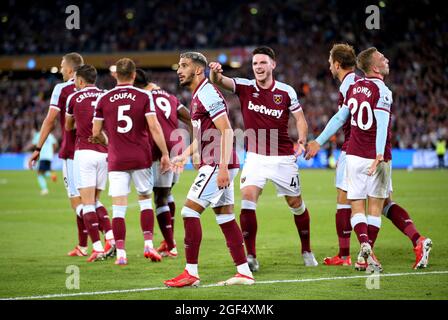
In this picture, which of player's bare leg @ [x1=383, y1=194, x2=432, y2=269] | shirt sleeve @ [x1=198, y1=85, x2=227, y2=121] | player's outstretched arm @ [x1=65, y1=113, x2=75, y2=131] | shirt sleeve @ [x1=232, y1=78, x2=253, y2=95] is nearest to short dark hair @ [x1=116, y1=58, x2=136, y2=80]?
shirt sleeve @ [x1=232, y1=78, x2=253, y2=95]

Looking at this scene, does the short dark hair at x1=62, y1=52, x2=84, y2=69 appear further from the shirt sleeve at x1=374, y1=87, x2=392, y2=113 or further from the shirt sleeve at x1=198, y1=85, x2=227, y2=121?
the shirt sleeve at x1=374, y1=87, x2=392, y2=113

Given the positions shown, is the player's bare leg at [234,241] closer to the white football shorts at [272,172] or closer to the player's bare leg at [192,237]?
the player's bare leg at [192,237]

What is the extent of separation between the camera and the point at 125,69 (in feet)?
33.3

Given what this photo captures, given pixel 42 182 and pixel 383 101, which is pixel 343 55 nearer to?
pixel 383 101

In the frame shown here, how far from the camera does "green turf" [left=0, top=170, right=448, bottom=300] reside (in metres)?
7.99

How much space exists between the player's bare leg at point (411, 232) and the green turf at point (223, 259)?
17 centimetres

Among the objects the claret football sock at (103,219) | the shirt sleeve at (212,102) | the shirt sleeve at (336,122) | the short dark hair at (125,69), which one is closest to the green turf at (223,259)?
the claret football sock at (103,219)

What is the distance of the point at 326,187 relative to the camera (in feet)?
82.9

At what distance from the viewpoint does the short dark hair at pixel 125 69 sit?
10148 mm

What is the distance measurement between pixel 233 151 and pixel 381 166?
1.96m

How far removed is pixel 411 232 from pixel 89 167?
4.52 metres

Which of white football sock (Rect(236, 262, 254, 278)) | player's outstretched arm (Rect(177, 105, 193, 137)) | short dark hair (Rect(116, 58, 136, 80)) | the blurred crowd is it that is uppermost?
the blurred crowd

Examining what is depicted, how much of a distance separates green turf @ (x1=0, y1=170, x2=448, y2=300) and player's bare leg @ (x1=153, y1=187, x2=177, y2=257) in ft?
1.11
